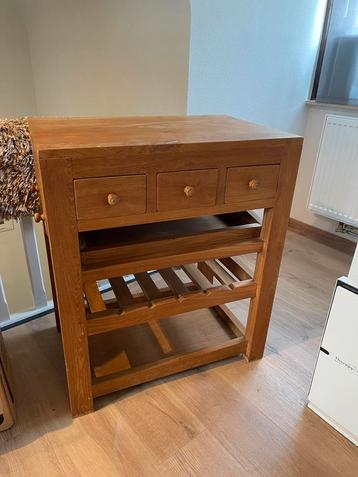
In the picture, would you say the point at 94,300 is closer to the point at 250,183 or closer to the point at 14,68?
the point at 250,183

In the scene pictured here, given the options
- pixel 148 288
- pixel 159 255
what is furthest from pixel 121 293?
pixel 159 255

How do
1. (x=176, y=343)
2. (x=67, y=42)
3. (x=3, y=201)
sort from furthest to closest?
(x=67, y=42) < (x=176, y=343) < (x=3, y=201)

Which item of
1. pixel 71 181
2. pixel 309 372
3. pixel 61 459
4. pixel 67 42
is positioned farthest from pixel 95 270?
pixel 67 42

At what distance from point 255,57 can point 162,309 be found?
133 centimetres

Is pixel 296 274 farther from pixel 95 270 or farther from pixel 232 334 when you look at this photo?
pixel 95 270

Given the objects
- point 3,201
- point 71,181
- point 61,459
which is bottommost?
point 61,459

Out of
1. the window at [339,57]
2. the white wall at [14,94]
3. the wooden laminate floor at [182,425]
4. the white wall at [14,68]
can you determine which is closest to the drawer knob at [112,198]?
the wooden laminate floor at [182,425]

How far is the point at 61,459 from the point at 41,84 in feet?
8.85

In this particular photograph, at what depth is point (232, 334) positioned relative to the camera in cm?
143

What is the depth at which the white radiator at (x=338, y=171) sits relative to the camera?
191cm

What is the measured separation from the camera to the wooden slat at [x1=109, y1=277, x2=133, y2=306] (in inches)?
42.4

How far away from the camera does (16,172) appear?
39.4 inches

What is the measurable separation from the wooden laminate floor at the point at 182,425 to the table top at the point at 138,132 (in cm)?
81

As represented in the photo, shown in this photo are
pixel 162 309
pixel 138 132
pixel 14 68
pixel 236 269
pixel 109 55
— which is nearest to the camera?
pixel 138 132
